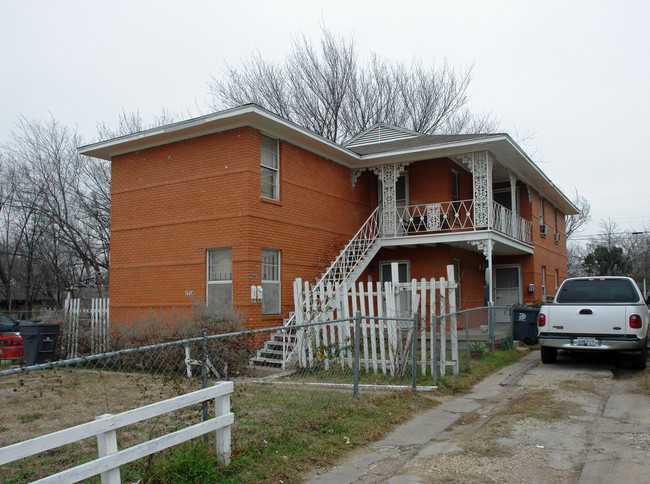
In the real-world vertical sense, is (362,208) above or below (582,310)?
above

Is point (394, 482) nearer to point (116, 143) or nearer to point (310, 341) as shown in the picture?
point (310, 341)

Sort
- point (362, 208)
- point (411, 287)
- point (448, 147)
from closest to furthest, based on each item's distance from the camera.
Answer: point (411, 287), point (448, 147), point (362, 208)

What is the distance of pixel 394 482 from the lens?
16.8 ft

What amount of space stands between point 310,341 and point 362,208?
26.1ft

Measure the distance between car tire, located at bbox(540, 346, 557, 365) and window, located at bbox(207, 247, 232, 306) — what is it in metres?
6.95

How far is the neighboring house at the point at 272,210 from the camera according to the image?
44.5 ft

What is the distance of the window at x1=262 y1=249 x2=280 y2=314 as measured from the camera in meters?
13.8

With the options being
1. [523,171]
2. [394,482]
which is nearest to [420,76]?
[523,171]

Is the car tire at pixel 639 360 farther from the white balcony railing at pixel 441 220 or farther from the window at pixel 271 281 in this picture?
the window at pixel 271 281

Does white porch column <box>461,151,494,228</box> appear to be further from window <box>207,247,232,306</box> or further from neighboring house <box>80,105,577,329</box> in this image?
window <box>207,247,232,306</box>

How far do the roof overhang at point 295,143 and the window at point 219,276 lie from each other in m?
2.97

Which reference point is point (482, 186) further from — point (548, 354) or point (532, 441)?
point (532, 441)

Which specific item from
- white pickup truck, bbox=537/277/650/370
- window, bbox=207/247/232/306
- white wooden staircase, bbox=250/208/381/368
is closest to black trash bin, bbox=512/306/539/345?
white pickup truck, bbox=537/277/650/370

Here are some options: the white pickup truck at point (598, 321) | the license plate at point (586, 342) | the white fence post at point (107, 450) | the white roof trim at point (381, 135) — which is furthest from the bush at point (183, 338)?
the white roof trim at point (381, 135)
